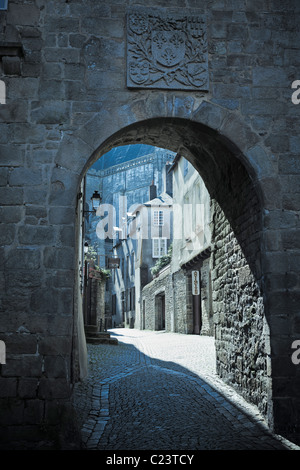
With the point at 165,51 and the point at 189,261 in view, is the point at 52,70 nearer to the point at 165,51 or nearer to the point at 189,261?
the point at 165,51

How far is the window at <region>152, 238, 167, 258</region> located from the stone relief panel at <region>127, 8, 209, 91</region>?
2276 cm

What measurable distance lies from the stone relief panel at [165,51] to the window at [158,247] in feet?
74.7

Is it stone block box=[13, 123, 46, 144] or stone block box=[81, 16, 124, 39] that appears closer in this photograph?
stone block box=[13, 123, 46, 144]

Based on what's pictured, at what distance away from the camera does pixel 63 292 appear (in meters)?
4.36

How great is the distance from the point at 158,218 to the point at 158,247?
188 centimetres

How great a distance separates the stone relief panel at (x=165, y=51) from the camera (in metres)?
4.84

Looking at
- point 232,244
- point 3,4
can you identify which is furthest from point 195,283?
point 3,4

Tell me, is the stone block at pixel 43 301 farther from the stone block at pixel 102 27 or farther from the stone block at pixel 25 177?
the stone block at pixel 102 27

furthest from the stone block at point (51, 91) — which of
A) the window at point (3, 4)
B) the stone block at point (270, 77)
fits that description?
the stone block at point (270, 77)

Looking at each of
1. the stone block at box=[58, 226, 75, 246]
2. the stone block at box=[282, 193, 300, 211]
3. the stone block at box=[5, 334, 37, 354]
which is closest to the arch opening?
the stone block at box=[282, 193, 300, 211]

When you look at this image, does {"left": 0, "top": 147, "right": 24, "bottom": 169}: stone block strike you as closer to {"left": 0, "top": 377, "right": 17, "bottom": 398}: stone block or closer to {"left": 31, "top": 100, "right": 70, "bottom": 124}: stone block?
{"left": 31, "top": 100, "right": 70, "bottom": 124}: stone block

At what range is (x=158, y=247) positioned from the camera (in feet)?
91.2

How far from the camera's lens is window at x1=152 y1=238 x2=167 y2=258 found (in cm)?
2761

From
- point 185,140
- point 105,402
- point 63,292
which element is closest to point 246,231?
point 185,140
